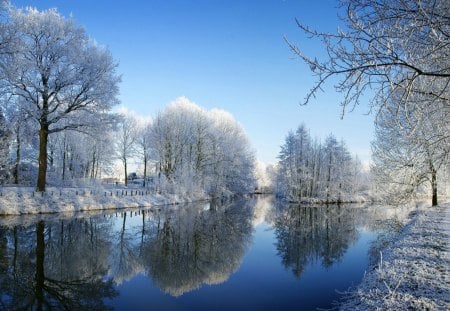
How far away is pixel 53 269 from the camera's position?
9.05 meters

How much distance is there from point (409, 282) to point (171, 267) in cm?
648

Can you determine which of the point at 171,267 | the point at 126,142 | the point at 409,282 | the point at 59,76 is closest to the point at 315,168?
the point at 126,142

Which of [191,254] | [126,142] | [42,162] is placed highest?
[126,142]

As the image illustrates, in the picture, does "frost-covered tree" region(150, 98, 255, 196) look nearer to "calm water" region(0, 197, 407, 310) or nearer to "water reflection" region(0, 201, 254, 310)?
"water reflection" region(0, 201, 254, 310)

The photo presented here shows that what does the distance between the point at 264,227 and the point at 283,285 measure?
11.3m

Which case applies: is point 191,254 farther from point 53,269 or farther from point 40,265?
point 40,265

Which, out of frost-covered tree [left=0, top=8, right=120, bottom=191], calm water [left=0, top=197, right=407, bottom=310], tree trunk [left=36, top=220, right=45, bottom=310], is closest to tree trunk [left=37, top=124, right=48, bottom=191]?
frost-covered tree [left=0, top=8, right=120, bottom=191]

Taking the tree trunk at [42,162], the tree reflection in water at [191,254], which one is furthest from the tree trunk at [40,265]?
the tree trunk at [42,162]

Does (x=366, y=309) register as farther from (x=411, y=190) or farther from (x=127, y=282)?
(x=411, y=190)

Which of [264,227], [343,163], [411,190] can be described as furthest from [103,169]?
[411,190]

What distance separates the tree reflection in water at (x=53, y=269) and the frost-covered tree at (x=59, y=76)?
32.1 ft

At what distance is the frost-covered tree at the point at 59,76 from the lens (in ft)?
69.1

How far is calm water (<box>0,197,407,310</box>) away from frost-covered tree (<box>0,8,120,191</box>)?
7.99 meters

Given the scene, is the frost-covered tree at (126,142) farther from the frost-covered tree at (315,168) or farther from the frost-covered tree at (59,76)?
the frost-covered tree at (59,76)
